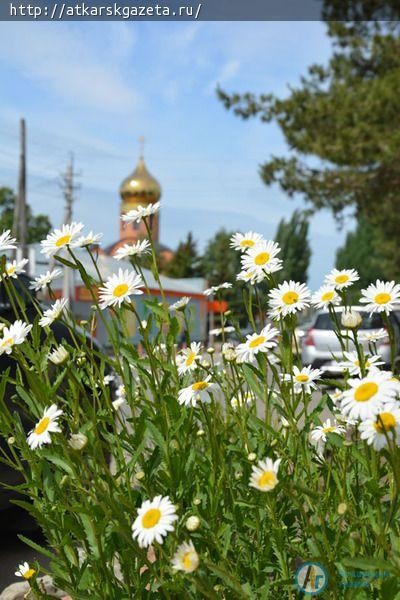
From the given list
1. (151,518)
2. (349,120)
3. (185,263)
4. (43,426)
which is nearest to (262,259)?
(43,426)

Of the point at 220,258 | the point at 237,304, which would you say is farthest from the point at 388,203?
the point at 220,258

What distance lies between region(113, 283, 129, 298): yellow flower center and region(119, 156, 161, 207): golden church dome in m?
59.7

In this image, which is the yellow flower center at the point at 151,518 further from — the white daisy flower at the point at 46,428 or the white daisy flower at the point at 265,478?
the white daisy flower at the point at 46,428

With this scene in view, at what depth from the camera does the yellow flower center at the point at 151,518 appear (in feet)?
4.54

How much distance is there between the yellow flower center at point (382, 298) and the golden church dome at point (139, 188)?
59.8 metres

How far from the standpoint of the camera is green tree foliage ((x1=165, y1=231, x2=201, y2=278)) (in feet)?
198

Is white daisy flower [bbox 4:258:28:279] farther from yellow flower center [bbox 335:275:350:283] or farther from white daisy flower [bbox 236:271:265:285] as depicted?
yellow flower center [bbox 335:275:350:283]

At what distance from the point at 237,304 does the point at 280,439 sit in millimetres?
54056

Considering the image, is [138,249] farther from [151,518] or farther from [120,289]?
[151,518]

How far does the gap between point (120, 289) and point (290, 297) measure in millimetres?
542

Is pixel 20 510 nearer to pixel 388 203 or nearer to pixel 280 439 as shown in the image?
pixel 280 439

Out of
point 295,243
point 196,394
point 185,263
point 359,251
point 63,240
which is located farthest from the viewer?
point 359,251

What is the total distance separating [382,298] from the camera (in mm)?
2045

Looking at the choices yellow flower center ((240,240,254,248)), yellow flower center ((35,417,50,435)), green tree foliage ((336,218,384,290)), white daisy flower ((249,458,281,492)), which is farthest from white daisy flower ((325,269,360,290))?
green tree foliage ((336,218,384,290))
